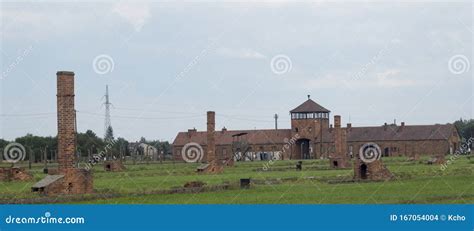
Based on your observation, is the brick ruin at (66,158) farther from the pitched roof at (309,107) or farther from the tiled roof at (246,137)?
the tiled roof at (246,137)

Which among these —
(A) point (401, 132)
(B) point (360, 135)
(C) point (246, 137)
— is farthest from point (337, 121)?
(C) point (246, 137)

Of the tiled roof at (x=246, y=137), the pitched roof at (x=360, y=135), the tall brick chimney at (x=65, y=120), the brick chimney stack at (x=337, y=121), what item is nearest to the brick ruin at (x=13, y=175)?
the tall brick chimney at (x=65, y=120)

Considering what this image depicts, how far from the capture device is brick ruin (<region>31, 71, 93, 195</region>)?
23547 millimetres

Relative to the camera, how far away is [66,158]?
23.9m

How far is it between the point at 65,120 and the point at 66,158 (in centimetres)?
119

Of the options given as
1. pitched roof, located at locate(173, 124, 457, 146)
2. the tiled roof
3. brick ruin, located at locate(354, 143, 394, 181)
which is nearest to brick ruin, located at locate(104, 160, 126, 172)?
brick ruin, located at locate(354, 143, 394, 181)

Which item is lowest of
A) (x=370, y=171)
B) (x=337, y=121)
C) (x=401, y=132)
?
(x=370, y=171)

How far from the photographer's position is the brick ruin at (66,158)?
23547mm

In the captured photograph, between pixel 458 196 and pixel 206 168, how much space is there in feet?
77.8

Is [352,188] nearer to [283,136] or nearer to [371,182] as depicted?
[371,182]

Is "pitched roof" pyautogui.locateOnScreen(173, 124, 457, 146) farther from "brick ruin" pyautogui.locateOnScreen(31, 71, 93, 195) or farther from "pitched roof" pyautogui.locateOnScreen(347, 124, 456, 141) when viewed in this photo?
"brick ruin" pyautogui.locateOnScreen(31, 71, 93, 195)

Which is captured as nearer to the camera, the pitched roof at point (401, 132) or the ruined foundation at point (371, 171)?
the ruined foundation at point (371, 171)

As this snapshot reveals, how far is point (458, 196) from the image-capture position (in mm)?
21125

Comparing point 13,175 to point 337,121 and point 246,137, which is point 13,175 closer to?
point 337,121
